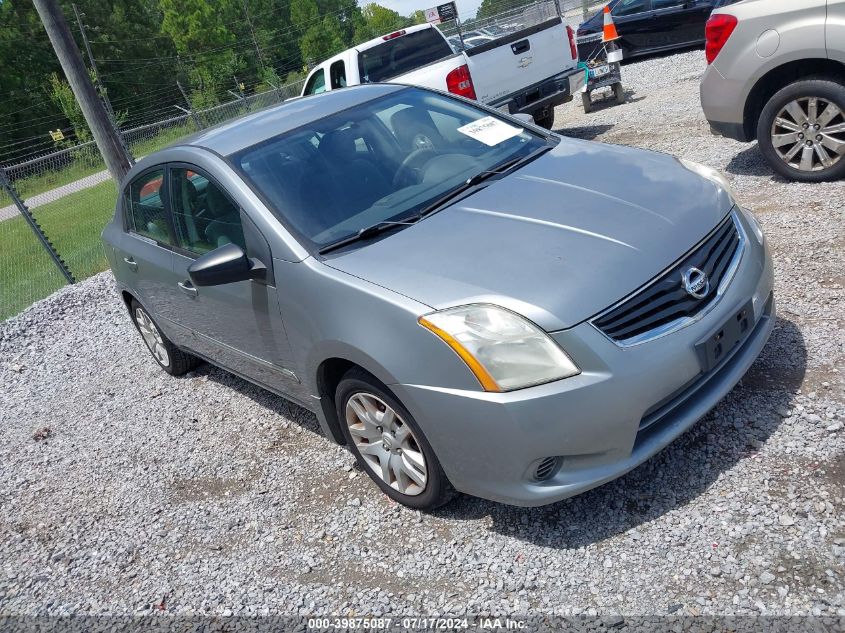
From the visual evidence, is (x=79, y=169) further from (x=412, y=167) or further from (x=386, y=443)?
(x=386, y=443)

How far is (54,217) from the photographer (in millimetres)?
13844

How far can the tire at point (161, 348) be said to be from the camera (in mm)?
5527

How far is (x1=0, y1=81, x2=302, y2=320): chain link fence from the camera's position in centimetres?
934

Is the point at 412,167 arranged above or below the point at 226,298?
above

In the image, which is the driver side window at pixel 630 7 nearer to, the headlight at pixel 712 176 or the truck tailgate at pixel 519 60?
the truck tailgate at pixel 519 60

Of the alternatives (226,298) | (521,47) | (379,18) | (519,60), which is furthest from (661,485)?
(379,18)

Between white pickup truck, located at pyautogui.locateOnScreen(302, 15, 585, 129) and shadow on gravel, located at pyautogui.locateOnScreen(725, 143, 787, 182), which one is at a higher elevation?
white pickup truck, located at pyautogui.locateOnScreen(302, 15, 585, 129)

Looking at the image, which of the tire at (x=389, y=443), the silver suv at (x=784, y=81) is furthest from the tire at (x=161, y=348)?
the silver suv at (x=784, y=81)

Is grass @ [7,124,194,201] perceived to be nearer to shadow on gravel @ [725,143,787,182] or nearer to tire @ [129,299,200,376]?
tire @ [129,299,200,376]

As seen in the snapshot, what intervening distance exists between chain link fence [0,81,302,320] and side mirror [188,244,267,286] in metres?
5.45

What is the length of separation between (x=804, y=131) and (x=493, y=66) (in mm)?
4019

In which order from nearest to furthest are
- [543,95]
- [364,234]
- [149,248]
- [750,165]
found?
[364,234] < [149,248] < [750,165] < [543,95]

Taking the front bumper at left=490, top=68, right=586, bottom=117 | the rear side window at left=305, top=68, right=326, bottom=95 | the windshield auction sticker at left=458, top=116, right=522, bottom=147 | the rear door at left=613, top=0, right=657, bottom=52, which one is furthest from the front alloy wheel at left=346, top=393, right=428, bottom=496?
the rear door at left=613, top=0, right=657, bottom=52

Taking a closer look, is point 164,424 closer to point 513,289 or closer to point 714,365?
point 513,289
